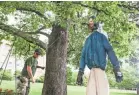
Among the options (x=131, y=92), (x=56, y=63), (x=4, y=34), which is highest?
(x=4, y=34)

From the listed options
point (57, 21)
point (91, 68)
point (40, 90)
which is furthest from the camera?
point (40, 90)

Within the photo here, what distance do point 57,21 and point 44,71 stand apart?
0.68 m

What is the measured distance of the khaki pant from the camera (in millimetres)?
4766

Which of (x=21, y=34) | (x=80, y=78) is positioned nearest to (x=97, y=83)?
(x=80, y=78)

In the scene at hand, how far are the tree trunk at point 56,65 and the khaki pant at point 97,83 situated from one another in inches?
31.0

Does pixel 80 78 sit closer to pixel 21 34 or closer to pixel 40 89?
pixel 40 89

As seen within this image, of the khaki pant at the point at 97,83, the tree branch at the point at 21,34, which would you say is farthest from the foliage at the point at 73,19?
the khaki pant at the point at 97,83

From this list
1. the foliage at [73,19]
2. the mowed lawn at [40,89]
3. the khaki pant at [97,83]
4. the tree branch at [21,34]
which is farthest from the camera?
the tree branch at [21,34]

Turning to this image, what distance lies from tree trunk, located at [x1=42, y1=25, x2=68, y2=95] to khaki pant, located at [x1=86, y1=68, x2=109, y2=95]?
788 millimetres

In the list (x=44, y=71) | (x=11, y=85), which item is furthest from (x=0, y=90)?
(x=44, y=71)

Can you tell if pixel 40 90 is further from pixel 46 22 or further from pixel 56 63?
pixel 46 22

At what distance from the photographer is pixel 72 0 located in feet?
16.6

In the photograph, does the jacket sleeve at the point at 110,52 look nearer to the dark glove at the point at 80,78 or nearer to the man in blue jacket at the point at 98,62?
the man in blue jacket at the point at 98,62

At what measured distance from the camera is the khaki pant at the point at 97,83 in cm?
477
